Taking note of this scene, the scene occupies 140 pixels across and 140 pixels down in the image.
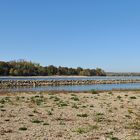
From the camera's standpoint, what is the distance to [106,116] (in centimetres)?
1956

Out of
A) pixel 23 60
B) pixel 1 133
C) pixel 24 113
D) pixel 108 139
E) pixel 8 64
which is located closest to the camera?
pixel 108 139

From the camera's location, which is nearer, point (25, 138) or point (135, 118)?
point (25, 138)

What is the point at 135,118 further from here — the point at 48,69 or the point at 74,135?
the point at 48,69

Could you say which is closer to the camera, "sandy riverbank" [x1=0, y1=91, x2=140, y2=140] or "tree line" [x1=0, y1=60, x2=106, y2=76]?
"sandy riverbank" [x1=0, y1=91, x2=140, y2=140]

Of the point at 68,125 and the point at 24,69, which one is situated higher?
the point at 24,69

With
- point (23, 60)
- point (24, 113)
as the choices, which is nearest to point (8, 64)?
point (23, 60)

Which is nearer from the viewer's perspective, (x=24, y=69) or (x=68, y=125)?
(x=68, y=125)

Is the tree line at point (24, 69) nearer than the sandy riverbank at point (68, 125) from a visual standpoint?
No

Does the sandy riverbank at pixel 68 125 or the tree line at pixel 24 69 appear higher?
the tree line at pixel 24 69

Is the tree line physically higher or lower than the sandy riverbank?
higher

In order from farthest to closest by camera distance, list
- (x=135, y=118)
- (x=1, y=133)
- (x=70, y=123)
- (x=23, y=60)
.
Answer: (x=23, y=60) → (x=135, y=118) → (x=70, y=123) → (x=1, y=133)

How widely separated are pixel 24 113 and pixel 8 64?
521ft

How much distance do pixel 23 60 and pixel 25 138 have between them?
180505 millimetres

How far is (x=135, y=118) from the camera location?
18.7m
